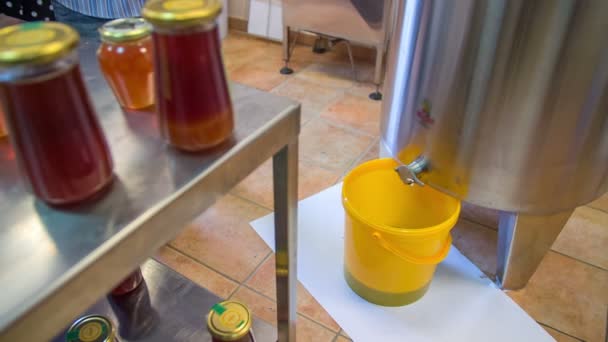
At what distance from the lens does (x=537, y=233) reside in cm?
102

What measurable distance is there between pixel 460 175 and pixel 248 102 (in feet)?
1.87

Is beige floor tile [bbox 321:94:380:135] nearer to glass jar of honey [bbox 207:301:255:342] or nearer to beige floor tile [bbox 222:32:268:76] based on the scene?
beige floor tile [bbox 222:32:268:76]

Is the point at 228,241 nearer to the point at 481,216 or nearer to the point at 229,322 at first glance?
the point at 229,322

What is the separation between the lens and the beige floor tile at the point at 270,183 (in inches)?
55.4

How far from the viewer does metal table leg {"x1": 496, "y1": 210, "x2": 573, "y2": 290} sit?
3.30 ft

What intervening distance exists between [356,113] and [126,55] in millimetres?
1445

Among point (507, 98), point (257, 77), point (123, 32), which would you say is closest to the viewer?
point (123, 32)

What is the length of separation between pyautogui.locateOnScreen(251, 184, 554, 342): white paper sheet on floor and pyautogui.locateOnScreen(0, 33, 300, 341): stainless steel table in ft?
2.03

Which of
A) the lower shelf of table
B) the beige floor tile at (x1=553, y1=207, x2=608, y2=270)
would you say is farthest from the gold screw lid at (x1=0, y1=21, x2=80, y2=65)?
the beige floor tile at (x1=553, y1=207, x2=608, y2=270)

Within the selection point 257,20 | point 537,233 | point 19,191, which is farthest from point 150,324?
point 257,20

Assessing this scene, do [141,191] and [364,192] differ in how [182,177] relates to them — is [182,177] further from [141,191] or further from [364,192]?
[364,192]

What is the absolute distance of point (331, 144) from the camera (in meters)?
1.66

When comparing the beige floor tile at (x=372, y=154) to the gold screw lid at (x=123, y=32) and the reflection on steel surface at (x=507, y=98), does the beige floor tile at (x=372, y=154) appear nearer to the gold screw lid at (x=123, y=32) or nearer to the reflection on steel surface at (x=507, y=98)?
the reflection on steel surface at (x=507, y=98)

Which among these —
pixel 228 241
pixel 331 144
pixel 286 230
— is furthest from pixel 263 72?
pixel 286 230
